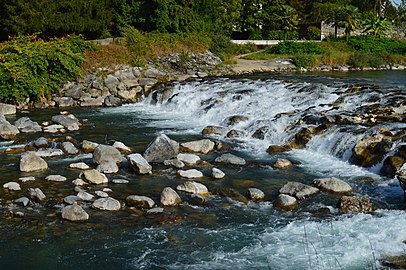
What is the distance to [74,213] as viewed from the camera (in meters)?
8.31

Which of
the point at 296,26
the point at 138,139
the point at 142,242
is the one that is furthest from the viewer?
the point at 296,26

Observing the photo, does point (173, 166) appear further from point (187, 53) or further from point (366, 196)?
point (187, 53)

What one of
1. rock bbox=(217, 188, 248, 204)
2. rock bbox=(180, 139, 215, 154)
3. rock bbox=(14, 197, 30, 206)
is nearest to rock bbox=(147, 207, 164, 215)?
rock bbox=(217, 188, 248, 204)

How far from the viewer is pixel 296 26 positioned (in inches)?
1635

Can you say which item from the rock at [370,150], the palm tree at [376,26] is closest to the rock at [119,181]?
the rock at [370,150]

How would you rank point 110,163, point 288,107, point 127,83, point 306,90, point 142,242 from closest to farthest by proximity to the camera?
point 142,242 < point 110,163 < point 288,107 < point 306,90 < point 127,83

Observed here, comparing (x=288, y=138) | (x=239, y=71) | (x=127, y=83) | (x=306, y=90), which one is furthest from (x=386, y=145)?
(x=239, y=71)

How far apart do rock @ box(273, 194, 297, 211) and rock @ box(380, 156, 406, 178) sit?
8.78 ft

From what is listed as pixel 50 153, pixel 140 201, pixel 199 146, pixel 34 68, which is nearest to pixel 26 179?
pixel 50 153

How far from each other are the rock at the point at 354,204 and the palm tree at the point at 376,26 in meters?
34.3

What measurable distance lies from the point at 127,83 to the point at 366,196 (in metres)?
15.3

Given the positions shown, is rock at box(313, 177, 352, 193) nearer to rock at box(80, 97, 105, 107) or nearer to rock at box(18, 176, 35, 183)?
rock at box(18, 176, 35, 183)

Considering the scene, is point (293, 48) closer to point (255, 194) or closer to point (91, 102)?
point (91, 102)

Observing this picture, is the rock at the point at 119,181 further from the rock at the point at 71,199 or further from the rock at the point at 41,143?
the rock at the point at 41,143
